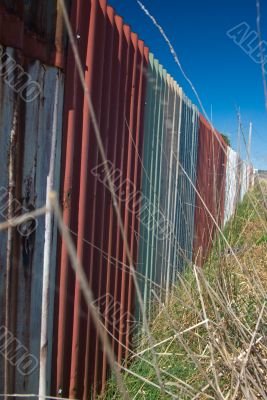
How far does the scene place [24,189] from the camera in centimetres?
157

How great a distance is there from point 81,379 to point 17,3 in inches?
64.5

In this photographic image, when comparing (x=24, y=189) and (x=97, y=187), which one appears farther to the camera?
(x=97, y=187)

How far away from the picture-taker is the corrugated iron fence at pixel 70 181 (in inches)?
59.1

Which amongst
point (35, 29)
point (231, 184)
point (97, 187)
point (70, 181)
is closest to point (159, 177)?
point (97, 187)

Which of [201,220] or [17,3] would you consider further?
[201,220]

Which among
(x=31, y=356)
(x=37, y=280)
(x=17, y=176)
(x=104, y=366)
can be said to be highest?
(x=17, y=176)

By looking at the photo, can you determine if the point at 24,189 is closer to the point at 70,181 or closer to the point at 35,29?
the point at 70,181

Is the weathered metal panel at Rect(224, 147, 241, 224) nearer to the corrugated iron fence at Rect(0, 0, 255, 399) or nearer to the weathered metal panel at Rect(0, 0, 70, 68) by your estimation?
the corrugated iron fence at Rect(0, 0, 255, 399)

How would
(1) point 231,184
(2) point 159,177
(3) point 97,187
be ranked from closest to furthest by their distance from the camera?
(3) point 97,187 → (2) point 159,177 → (1) point 231,184

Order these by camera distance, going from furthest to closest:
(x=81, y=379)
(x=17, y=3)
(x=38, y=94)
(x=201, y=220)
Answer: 1. (x=201, y=220)
2. (x=81, y=379)
3. (x=38, y=94)
4. (x=17, y=3)

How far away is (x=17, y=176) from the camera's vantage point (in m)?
1.54

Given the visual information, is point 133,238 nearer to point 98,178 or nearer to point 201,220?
point 98,178

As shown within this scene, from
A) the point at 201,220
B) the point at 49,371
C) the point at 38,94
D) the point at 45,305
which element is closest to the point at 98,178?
the point at 38,94

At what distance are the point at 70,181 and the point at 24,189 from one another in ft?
1.33
